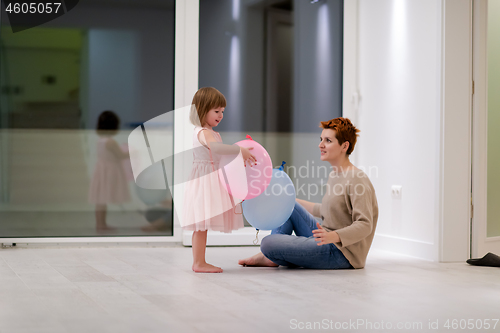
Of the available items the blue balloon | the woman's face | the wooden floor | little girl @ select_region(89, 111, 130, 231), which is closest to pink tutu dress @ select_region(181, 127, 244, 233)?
the blue balloon

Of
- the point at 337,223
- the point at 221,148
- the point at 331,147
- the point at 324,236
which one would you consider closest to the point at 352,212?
the point at 337,223

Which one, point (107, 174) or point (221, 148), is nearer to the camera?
point (221, 148)

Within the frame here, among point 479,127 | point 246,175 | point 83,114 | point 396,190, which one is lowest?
point 396,190

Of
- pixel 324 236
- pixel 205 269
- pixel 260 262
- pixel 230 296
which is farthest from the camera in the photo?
pixel 260 262

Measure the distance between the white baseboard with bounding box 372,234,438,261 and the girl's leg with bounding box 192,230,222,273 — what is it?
4.25 ft

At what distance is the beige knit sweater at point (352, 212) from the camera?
234cm

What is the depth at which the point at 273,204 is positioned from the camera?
236cm

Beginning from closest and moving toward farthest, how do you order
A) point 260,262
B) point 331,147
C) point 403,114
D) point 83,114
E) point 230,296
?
point 230,296 → point 331,147 → point 260,262 → point 403,114 → point 83,114

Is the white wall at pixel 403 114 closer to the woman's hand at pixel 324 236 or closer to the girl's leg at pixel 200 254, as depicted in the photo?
the woman's hand at pixel 324 236

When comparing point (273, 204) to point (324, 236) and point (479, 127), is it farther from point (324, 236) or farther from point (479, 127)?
point (479, 127)

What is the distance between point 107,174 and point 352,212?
5.80ft

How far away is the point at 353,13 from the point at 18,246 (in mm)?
2840

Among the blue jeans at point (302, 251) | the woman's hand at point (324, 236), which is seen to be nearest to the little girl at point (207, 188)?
the blue jeans at point (302, 251)

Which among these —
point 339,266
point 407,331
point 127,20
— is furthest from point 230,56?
point 407,331
